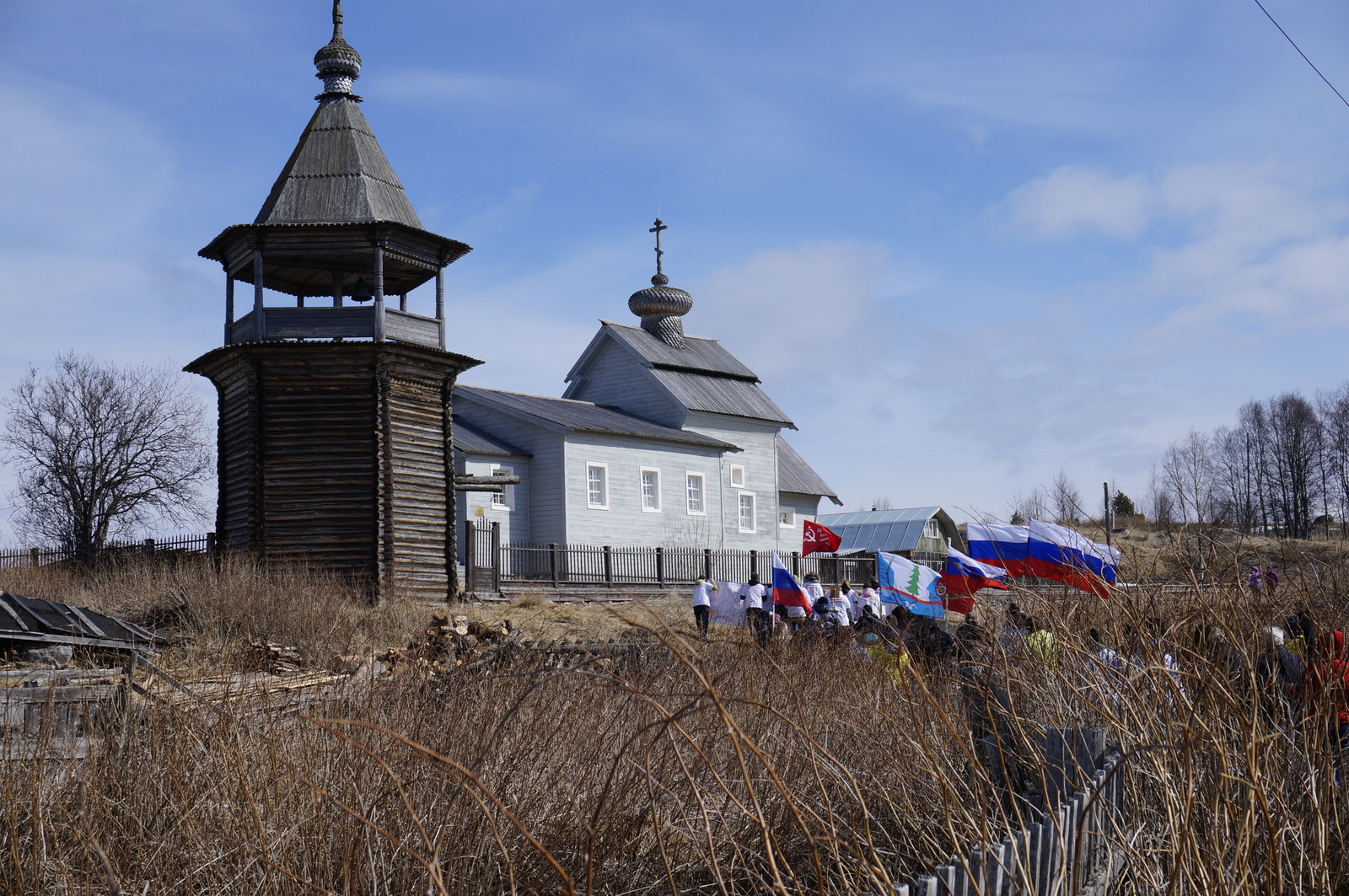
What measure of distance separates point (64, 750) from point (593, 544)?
2546 cm

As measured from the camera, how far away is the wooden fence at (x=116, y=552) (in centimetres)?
2114

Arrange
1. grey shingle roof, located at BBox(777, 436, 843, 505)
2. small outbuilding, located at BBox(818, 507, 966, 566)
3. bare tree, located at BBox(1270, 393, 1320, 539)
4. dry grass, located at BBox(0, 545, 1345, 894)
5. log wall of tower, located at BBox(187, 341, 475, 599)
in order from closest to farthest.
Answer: dry grass, located at BBox(0, 545, 1345, 894), log wall of tower, located at BBox(187, 341, 475, 599), grey shingle roof, located at BBox(777, 436, 843, 505), small outbuilding, located at BBox(818, 507, 966, 566), bare tree, located at BBox(1270, 393, 1320, 539)

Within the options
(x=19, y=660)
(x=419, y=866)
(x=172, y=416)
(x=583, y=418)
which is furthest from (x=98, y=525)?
(x=419, y=866)

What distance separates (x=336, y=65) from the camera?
76.1 feet

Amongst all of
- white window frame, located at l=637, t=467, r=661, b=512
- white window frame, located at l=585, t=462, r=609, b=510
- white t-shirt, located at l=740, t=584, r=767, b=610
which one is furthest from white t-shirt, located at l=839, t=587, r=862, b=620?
white window frame, located at l=637, t=467, r=661, b=512

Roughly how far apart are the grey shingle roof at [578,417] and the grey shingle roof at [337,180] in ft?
33.6

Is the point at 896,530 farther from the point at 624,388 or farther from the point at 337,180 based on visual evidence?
the point at 337,180

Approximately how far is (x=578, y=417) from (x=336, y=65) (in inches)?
516

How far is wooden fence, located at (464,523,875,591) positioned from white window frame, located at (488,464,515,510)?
3.68 ft

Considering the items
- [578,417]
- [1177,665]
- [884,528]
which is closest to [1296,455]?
[884,528]

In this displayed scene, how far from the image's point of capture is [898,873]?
180 inches

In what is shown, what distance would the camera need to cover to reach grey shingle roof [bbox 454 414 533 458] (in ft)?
99.9

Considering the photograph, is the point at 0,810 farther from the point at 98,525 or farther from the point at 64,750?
the point at 98,525

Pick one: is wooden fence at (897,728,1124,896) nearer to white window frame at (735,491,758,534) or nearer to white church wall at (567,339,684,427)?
white church wall at (567,339,684,427)
